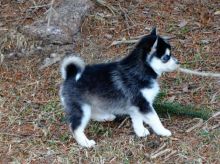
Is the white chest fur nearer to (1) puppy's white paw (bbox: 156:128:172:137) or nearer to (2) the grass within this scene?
(1) puppy's white paw (bbox: 156:128:172:137)

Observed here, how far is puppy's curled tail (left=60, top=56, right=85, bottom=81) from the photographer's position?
6.26m

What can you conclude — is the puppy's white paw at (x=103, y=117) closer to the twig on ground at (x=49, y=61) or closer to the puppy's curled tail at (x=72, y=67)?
the puppy's curled tail at (x=72, y=67)

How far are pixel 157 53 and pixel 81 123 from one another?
1.06 metres

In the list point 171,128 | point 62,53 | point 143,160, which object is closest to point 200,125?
point 171,128

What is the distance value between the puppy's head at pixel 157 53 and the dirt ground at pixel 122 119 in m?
0.71

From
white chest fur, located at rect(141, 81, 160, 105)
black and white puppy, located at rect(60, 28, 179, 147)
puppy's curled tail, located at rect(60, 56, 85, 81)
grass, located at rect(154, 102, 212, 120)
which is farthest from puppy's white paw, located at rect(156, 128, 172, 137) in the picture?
puppy's curled tail, located at rect(60, 56, 85, 81)

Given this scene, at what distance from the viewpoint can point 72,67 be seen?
631 centimetres

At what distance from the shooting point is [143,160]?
6062 mm

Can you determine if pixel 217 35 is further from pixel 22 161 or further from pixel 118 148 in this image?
pixel 22 161

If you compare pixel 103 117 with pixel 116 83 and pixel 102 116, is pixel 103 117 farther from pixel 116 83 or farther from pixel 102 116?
pixel 116 83

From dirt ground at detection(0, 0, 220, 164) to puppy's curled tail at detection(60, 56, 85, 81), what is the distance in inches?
27.5

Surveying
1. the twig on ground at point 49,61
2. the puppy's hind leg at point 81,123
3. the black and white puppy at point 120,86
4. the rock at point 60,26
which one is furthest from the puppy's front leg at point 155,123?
the rock at point 60,26

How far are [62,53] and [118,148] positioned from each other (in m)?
2.49

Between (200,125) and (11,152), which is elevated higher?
(200,125)
